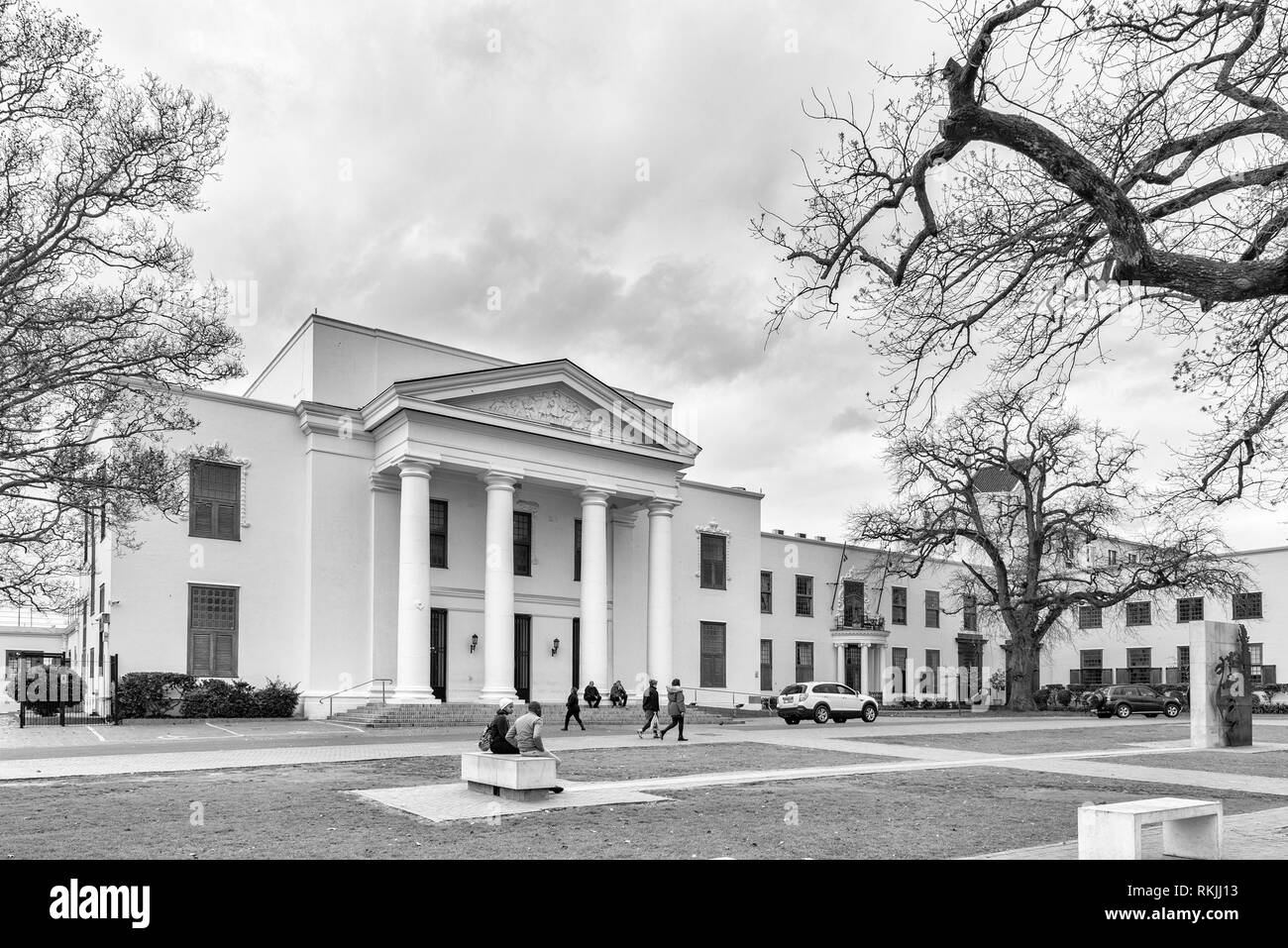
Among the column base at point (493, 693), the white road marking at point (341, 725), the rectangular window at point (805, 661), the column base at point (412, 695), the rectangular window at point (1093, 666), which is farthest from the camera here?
the rectangular window at point (1093, 666)

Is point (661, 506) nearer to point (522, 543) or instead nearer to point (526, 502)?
point (526, 502)

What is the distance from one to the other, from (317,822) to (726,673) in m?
33.9

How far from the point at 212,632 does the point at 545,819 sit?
888 inches

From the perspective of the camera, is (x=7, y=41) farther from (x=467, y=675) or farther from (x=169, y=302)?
(x=467, y=675)

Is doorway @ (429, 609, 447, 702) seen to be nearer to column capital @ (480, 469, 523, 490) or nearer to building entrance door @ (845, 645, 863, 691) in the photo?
column capital @ (480, 469, 523, 490)

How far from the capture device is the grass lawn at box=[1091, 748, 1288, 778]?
20484 millimetres

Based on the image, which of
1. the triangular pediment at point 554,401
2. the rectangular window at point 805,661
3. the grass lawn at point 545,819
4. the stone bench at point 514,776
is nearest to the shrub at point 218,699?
→ the triangular pediment at point 554,401

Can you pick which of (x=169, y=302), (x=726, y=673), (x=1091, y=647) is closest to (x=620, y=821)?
(x=169, y=302)

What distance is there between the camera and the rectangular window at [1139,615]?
217 ft

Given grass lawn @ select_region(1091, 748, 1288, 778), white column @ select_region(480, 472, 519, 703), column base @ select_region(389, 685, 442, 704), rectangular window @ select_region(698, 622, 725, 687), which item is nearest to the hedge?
column base @ select_region(389, 685, 442, 704)

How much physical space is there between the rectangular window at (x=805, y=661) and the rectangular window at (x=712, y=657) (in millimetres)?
10574

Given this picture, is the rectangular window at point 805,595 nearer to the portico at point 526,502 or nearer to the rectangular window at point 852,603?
the rectangular window at point 852,603
